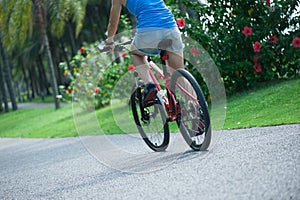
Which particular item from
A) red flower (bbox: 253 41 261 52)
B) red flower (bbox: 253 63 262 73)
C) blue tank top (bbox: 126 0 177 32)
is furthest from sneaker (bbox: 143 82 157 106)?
red flower (bbox: 253 63 262 73)

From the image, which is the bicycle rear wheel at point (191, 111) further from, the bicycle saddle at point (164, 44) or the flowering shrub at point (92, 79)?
the flowering shrub at point (92, 79)

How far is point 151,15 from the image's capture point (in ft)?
16.7

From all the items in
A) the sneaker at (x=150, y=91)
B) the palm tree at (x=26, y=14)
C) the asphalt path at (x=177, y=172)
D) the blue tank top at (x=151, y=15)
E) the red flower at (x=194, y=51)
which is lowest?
the asphalt path at (x=177, y=172)

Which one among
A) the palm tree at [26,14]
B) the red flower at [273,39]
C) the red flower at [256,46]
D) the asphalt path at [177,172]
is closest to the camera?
the asphalt path at [177,172]

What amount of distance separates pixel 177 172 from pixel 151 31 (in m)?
1.49

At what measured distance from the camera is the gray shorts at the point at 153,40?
5.10 meters

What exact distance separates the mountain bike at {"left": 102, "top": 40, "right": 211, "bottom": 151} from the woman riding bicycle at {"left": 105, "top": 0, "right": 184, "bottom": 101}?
0.22ft

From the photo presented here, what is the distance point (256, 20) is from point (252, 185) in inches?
273

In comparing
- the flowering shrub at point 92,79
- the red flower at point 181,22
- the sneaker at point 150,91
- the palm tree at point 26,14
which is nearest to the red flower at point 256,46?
the red flower at point 181,22

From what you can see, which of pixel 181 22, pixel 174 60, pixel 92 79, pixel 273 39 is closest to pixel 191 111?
pixel 174 60

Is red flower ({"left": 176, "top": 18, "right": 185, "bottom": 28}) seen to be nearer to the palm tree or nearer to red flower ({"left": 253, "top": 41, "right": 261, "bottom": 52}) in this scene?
red flower ({"left": 253, "top": 41, "right": 261, "bottom": 52})

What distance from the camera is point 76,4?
20.6 metres

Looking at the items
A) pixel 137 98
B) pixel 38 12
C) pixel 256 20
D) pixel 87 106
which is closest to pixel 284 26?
pixel 256 20

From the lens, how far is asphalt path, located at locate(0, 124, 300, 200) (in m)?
3.58
